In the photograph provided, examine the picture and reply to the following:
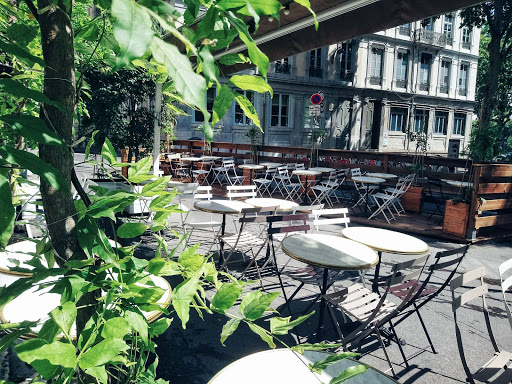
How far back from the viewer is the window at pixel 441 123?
33.8 meters

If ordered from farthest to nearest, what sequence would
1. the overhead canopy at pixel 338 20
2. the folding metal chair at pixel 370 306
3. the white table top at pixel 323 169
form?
the white table top at pixel 323 169
the overhead canopy at pixel 338 20
the folding metal chair at pixel 370 306

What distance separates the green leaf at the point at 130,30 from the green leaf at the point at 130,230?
1.57 ft

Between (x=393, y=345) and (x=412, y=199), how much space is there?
7.01 metres

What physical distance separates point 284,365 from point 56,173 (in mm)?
1205

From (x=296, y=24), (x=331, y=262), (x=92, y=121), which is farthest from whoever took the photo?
(x=92, y=121)

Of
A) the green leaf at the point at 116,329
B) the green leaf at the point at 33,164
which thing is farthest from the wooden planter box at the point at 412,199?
the green leaf at the point at 33,164

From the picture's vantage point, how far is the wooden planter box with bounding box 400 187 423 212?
962 cm

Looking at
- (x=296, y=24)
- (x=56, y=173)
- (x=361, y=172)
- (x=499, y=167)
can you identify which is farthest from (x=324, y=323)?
(x=361, y=172)

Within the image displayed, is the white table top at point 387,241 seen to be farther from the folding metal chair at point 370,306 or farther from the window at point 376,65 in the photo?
the window at point 376,65

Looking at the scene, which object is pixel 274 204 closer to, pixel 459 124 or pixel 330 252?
pixel 330 252

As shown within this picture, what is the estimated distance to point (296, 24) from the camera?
13.8 feet

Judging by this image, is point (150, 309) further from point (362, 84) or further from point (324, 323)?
point (362, 84)

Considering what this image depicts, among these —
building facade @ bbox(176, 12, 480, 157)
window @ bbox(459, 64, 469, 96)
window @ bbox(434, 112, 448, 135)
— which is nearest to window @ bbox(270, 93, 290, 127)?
building facade @ bbox(176, 12, 480, 157)

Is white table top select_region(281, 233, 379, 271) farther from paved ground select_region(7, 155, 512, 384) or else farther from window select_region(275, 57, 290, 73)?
window select_region(275, 57, 290, 73)
